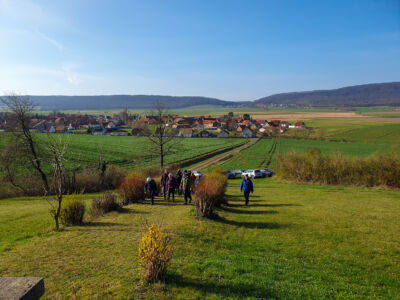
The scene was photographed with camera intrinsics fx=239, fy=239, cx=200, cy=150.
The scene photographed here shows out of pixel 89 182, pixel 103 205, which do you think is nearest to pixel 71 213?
pixel 103 205

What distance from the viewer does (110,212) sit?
39.3 ft

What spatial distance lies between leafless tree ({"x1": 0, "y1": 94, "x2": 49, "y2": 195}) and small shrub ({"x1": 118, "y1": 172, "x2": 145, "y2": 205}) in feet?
50.4

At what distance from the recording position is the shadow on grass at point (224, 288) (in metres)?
4.83

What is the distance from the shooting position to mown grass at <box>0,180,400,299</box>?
503 centimetres

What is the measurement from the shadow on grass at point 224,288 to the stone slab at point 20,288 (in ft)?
8.39

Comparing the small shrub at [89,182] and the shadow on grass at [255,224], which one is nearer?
the shadow on grass at [255,224]

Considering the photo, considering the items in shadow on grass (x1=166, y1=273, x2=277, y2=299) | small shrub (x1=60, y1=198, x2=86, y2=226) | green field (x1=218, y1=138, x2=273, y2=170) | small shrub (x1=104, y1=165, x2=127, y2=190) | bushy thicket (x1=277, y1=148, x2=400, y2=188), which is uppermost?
shadow on grass (x1=166, y1=273, x2=277, y2=299)

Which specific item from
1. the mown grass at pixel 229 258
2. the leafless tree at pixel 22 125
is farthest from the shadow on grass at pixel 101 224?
the leafless tree at pixel 22 125

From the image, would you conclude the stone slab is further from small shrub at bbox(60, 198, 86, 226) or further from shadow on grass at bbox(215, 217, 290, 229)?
shadow on grass at bbox(215, 217, 290, 229)

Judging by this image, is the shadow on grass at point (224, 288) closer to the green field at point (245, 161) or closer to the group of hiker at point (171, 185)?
the group of hiker at point (171, 185)

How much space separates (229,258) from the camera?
6531 millimetres

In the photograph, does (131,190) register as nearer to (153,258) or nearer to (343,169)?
(153,258)

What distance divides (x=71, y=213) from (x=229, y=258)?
22.9 feet

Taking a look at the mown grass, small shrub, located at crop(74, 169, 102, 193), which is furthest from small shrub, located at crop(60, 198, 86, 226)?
small shrub, located at crop(74, 169, 102, 193)
